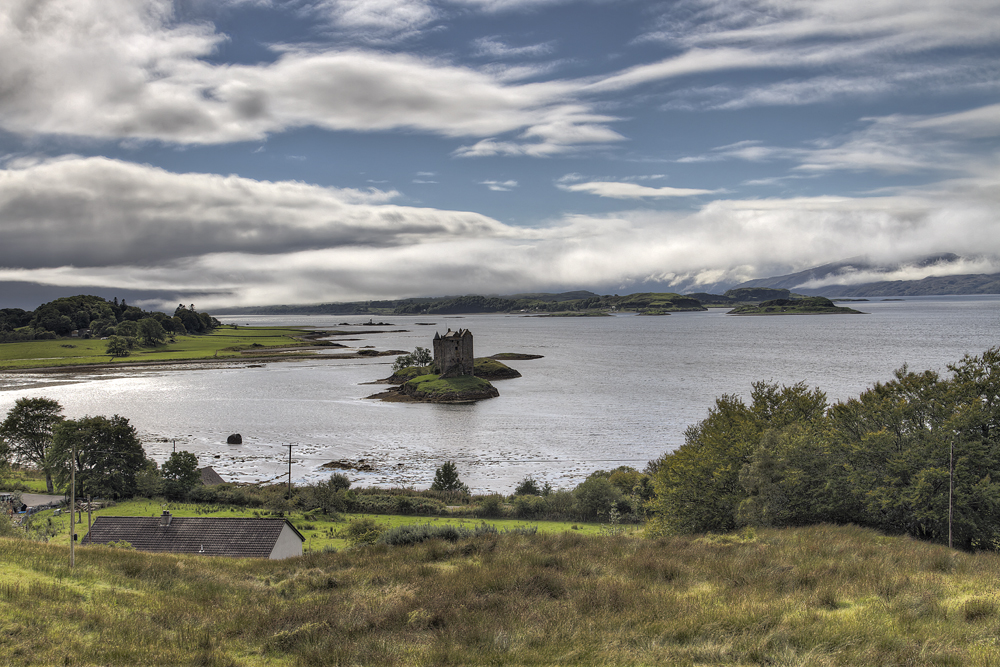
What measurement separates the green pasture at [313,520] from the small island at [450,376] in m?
48.3

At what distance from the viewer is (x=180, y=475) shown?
41562mm

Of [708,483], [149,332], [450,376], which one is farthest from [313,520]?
[149,332]

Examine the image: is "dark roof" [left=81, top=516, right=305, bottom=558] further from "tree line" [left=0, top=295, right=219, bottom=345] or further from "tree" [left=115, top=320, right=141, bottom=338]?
"tree" [left=115, top=320, right=141, bottom=338]

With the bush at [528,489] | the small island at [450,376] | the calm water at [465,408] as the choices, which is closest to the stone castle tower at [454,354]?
the small island at [450,376]

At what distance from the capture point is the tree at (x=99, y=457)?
133ft

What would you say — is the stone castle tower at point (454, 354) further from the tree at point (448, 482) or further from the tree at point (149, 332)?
the tree at point (149, 332)

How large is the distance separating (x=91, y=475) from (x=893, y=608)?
4770 cm

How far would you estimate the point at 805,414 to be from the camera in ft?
109

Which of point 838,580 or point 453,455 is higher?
point 838,580

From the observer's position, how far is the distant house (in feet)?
76.5

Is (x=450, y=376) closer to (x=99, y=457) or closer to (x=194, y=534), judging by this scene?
(x=99, y=457)

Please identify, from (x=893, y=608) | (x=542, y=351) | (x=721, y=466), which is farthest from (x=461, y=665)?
(x=542, y=351)

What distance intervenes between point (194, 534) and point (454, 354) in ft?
231

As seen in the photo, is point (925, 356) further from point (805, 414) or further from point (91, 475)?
point (91, 475)
